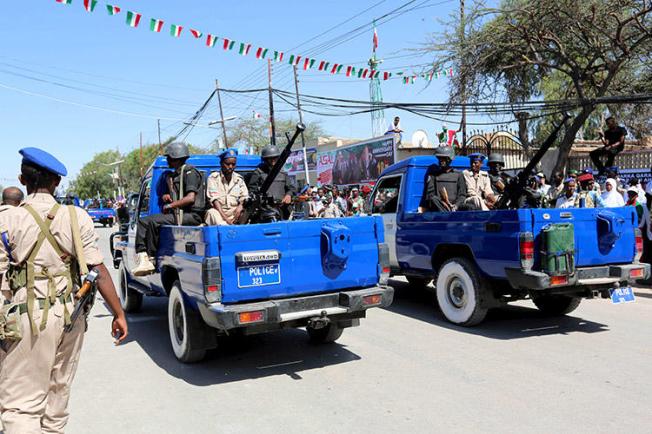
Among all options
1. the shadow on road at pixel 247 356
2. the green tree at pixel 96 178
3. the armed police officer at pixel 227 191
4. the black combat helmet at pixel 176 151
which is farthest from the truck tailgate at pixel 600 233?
the green tree at pixel 96 178

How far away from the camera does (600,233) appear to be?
6.01 m

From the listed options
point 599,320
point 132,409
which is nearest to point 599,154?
point 599,320

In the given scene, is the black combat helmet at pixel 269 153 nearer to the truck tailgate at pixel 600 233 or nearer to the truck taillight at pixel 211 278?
the truck taillight at pixel 211 278

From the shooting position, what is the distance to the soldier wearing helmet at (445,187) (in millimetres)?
7531

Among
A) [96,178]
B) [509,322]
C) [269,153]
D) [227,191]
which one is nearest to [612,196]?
[509,322]

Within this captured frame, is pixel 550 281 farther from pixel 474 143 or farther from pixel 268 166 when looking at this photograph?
pixel 474 143

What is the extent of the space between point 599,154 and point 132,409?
1261cm

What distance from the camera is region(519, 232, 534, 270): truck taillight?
18.3 ft

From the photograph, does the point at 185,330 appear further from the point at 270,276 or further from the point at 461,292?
the point at 461,292

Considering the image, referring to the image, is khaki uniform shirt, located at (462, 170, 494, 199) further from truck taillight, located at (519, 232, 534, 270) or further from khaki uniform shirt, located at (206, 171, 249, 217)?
khaki uniform shirt, located at (206, 171, 249, 217)

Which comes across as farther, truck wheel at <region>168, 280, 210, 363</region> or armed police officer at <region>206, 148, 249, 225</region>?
armed police officer at <region>206, 148, 249, 225</region>

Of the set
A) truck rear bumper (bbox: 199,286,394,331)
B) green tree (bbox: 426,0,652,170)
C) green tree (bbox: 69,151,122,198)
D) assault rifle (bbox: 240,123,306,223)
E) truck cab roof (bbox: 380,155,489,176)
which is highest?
green tree (bbox: 69,151,122,198)

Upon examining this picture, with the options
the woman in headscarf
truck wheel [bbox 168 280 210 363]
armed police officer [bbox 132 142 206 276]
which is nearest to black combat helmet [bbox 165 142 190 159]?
armed police officer [bbox 132 142 206 276]

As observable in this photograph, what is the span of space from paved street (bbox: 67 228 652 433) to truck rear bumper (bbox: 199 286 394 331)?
544 millimetres
